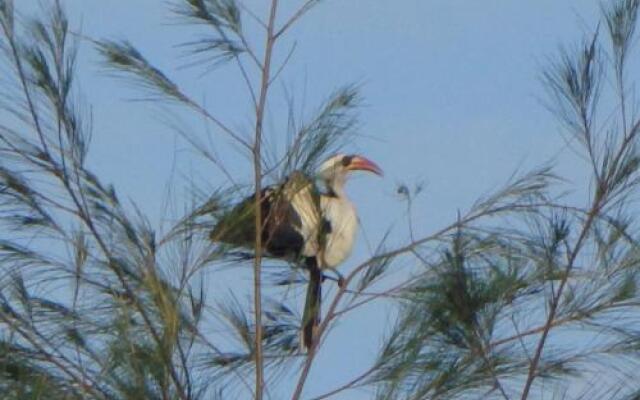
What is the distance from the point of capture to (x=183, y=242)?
4289 mm

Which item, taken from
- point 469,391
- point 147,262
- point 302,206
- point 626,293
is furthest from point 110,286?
point 626,293

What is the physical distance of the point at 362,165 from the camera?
5.56 m

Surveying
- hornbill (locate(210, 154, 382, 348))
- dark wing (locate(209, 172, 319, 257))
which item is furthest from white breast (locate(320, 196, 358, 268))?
dark wing (locate(209, 172, 319, 257))

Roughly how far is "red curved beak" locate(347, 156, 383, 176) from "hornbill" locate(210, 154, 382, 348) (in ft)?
0.62

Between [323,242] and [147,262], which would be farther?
[323,242]

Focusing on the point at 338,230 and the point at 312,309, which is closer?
the point at 312,309

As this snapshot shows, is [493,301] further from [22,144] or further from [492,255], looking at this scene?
[22,144]

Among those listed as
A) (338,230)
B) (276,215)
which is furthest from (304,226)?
(338,230)

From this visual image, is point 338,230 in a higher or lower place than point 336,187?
lower

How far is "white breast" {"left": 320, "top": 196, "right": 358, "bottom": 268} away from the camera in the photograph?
4.63 metres

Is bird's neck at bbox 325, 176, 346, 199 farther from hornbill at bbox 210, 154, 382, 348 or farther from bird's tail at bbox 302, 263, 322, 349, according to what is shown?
bird's tail at bbox 302, 263, 322, 349

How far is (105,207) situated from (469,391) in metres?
0.89

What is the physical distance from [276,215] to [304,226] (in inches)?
4.9

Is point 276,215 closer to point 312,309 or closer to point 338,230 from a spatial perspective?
point 312,309
